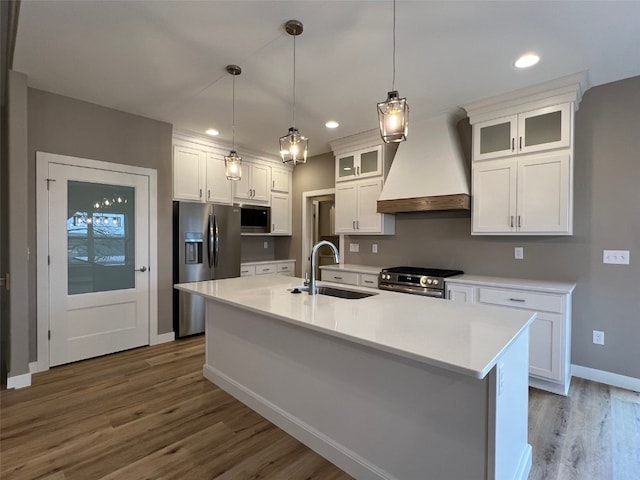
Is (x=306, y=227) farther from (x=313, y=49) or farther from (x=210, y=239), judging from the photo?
(x=313, y=49)

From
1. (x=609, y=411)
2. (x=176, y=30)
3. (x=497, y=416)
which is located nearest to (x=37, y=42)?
(x=176, y=30)

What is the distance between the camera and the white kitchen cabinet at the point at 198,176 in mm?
4223

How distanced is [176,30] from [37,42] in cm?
110

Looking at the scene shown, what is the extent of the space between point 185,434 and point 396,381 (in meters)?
1.54

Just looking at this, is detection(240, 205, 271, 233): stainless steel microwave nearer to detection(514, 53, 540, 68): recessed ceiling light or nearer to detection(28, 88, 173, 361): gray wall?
detection(28, 88, 173, 361): gray wall

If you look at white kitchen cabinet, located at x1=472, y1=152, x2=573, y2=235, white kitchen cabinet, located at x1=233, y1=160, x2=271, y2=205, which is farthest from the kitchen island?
white kitchen cabinet, located at x1=233, y1=160, x2=271, y2=205

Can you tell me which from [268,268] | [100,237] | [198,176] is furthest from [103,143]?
[268,268]

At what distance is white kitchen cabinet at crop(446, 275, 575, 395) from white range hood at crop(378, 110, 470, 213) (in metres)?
1.00

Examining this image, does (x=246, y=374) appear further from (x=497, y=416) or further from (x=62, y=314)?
(x=62, y=314)

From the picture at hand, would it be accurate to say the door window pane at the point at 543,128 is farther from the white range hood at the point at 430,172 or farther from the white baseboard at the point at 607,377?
the white baseboard at the point at 607,377

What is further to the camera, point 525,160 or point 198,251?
point 198,251

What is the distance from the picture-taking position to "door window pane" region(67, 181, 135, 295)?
3.31 metres

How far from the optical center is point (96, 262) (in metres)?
3.46

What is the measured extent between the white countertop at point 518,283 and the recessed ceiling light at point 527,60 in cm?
184
